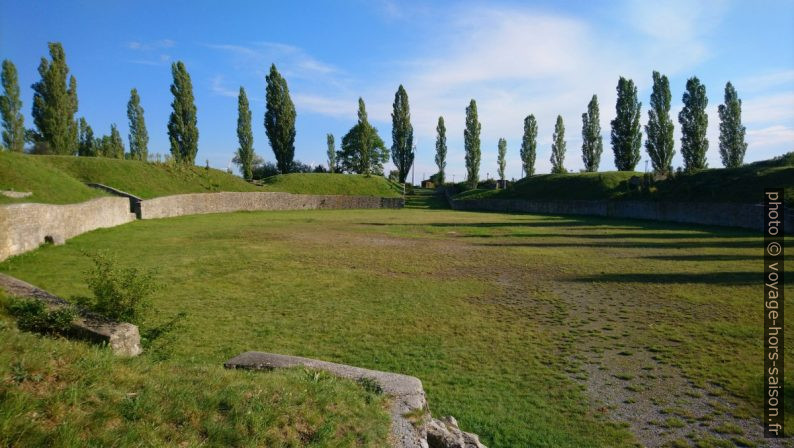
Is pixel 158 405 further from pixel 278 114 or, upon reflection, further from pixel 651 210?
pixel 278 114

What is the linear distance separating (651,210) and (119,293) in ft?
138

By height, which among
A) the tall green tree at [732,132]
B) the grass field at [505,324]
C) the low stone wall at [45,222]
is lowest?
the grass field at [505,324]

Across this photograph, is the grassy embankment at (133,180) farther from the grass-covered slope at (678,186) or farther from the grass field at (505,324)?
the grass-covered slope at (678,186)

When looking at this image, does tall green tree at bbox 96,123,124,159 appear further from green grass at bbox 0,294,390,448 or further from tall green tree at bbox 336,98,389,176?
green grass at bbox 0,294,390,448

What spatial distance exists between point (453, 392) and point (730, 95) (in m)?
67.4

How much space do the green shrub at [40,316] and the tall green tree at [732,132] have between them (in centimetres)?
6812

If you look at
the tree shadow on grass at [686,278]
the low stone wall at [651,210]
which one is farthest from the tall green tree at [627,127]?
the tree shadow on grass at [686,278]

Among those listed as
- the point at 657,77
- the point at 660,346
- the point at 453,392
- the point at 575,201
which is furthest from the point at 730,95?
the point at 453,392

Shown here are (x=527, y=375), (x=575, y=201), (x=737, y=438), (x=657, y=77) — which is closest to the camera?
(x=737, y=438)

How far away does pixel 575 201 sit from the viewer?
4888 centimetres

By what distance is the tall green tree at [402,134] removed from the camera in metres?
77.0

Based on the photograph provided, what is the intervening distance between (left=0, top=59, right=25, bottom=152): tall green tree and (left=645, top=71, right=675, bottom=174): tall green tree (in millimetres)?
70563

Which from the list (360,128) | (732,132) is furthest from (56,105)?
(732,132)

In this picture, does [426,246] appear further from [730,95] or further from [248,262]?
[730,95]
